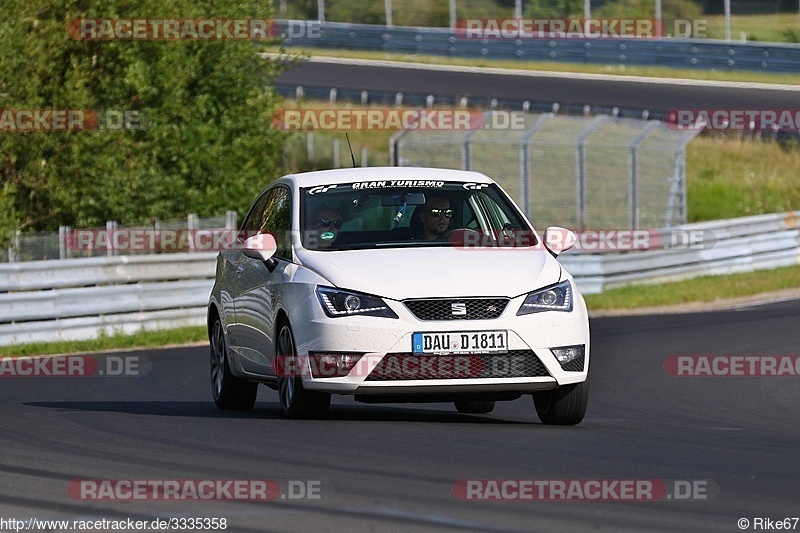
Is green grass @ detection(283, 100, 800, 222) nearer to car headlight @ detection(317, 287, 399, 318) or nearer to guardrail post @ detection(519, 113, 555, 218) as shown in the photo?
guardrail post @ detection(519, 113, 555, 218)

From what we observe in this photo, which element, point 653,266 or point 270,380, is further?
point 653,266

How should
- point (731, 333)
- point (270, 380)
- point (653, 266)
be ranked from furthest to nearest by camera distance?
point (653, 266) → point (731, 333) → point (270, 380)

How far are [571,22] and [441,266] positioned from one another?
1398 inches

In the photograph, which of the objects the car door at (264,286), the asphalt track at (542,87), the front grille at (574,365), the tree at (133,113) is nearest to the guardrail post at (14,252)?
the tree at (133,113)

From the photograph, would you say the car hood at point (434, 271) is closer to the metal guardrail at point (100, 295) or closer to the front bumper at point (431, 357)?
the front bumper at point (431, 357)

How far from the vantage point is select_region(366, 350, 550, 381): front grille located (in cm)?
922

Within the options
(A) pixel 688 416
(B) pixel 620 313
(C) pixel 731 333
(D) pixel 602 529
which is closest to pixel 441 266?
(A) pixel 688 416

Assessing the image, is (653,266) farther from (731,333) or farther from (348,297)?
(348,297)

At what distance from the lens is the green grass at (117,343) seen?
64.6 ft

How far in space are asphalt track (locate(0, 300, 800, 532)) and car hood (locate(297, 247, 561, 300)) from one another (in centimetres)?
85

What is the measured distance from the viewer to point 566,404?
974cm

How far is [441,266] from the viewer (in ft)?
31.1

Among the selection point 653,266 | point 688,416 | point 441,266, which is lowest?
point 653,266

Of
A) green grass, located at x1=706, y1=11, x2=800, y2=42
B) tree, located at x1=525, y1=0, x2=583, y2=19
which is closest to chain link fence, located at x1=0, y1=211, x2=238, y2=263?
green grass, located at x1=706, y1=11, x2=800, y2=42
